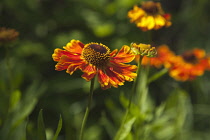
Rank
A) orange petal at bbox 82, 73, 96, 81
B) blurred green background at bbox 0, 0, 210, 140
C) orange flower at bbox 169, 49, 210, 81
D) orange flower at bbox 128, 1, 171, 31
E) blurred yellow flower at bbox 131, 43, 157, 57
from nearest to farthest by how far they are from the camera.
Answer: orange petal at bbox 82, 73, 96, 81 < blurred yellow flower at bbox 131, 43, 157, 57 < orange flower at bbox 128, 1, 171, 31 < orange flower at bbox 169, 49, 210, 81 < blurred green background at bbox 0, 0, 210, 140

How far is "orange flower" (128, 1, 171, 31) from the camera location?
1.08m

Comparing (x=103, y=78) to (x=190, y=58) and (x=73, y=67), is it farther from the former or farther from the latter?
(x=190, y=58)

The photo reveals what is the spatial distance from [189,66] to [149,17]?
581 millimetres

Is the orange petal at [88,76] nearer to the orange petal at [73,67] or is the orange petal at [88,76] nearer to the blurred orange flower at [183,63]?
the orange petal at [73,67]

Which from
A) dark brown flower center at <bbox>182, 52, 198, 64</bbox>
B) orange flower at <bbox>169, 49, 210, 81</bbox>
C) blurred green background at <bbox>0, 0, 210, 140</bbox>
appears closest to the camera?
orange flower at <bbox>169, 49, 210, 81</bbox>

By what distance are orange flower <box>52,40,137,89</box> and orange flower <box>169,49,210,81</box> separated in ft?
2.32

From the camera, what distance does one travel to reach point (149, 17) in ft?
3.75

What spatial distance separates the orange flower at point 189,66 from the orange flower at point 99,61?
71 centimetres

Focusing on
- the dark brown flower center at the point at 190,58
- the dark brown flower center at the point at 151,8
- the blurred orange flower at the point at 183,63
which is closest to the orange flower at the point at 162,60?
the blurred orange flower at the point at 183,63

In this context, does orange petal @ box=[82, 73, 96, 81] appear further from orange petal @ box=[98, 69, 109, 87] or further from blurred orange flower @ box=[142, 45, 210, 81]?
blurred orange flower @ box=[142, 45, 210, 81]

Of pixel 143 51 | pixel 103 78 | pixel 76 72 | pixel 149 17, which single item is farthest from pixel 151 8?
pixel 76 72

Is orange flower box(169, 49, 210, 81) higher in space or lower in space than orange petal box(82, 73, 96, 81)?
higher

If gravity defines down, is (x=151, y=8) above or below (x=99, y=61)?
above

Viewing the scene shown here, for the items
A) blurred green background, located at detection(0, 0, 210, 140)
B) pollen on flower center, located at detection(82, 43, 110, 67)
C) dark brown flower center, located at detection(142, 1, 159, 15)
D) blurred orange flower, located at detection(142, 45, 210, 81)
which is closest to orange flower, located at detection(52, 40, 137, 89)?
pollen on flower center, located at detection(82, 43, 110, 67)
